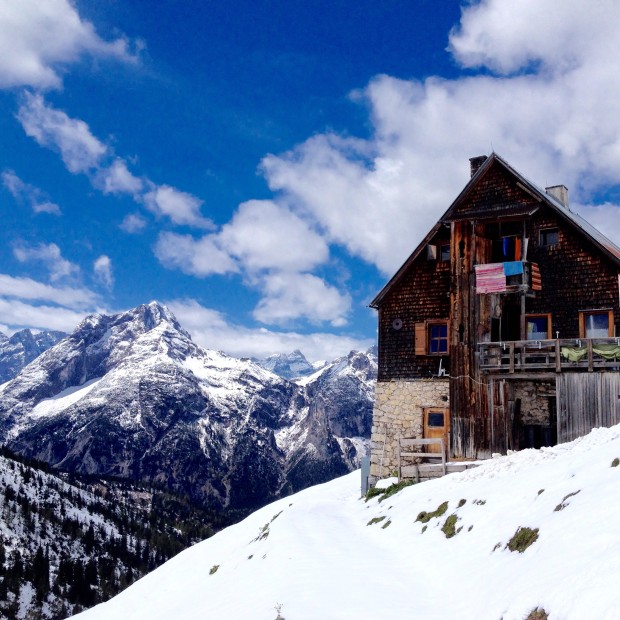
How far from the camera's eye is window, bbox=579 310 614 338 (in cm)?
3194

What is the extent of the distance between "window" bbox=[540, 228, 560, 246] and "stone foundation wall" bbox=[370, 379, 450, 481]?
9074mm

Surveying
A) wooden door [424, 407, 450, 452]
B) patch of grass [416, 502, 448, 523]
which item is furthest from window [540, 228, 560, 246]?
patch of grass [416, 502, 448, 523]

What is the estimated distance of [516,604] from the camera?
985 cm

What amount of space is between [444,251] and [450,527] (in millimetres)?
22201

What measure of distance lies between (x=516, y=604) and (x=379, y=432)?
26.8m

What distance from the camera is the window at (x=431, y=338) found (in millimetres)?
36375

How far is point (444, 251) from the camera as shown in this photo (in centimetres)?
3722

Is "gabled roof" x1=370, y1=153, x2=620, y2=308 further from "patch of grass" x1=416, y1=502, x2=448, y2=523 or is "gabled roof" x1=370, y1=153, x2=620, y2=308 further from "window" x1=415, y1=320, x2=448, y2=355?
"patch of grass" x1=416, y1=502, x2=448, y2=523

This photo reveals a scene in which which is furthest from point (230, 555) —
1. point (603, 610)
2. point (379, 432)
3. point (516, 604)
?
point (603, 610)

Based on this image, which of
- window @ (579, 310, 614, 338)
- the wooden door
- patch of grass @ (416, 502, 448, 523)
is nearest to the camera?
patch of grass @ (416, 502, 448, 523)

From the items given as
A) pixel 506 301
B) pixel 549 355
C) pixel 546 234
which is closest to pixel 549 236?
pixel 546 234

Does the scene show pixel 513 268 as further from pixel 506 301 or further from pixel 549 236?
pixel 549 236

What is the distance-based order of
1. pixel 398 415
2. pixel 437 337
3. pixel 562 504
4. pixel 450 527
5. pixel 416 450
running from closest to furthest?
pixel 562 504 < pixel 450 527 < pixel 416 450 < pixel 398 415 < pixel 437 337

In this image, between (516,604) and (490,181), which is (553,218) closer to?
(490,181)
